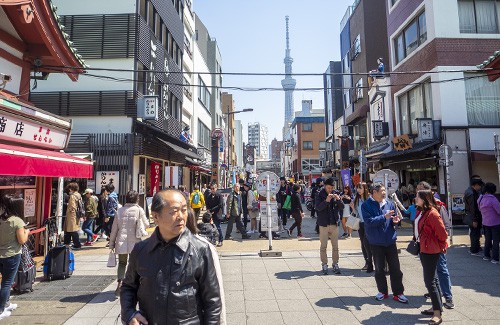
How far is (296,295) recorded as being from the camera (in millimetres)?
5883

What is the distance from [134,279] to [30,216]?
7716 mm

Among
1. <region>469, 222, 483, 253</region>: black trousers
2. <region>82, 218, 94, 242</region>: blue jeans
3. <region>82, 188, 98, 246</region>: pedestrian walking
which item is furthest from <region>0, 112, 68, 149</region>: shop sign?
<region>469, 222, 483, 253</region>: black trousers

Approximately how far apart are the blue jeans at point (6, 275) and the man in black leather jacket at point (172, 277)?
13.0 feet

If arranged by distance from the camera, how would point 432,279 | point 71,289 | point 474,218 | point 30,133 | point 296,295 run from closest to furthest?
point 432,279, point 296,295, point 71,289, point 30,133, point 474,218

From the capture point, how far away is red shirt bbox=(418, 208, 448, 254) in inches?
188

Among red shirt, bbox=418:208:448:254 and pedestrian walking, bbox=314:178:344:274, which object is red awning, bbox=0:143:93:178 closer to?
pedestrian walking, bbox=314:178:344:274

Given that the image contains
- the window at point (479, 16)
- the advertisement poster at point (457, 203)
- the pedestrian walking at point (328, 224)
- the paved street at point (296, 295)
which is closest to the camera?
the paved street at point (296, 295)

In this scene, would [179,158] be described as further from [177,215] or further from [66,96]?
[177,215]

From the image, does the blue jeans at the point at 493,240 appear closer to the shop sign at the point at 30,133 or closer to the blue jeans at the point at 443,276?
the blue jeans at the point at 443,276

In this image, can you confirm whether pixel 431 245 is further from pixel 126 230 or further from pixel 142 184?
pixel 142 184

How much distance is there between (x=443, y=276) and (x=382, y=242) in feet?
3.27

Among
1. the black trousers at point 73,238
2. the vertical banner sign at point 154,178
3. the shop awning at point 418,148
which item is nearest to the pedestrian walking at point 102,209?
the black trousers at point 73,238

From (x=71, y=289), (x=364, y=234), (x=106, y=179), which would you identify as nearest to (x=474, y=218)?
(x=364, y=234)

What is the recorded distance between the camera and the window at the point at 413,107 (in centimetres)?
1603
